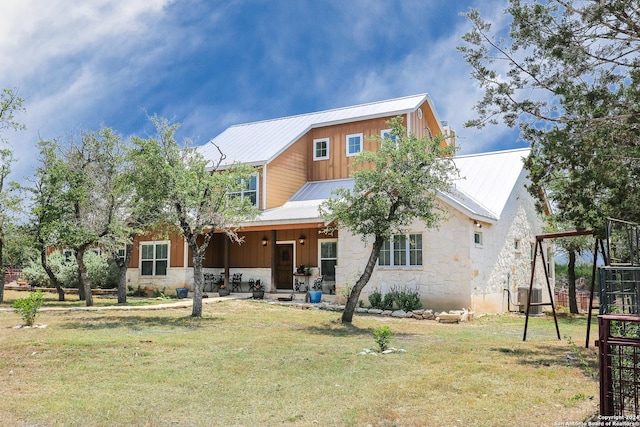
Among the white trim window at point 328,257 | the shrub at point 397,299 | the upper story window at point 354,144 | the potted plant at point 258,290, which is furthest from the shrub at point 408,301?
the upper story window at point 354,144

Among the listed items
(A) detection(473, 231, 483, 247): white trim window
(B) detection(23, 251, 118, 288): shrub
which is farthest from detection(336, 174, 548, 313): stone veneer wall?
(B) detection(23, 251, 118, 288): shrub

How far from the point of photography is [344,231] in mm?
18781

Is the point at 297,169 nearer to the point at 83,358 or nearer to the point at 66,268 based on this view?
the point at 66,268

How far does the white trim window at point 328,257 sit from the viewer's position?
20938 mm

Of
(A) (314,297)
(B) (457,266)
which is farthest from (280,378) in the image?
(A) (314,297)

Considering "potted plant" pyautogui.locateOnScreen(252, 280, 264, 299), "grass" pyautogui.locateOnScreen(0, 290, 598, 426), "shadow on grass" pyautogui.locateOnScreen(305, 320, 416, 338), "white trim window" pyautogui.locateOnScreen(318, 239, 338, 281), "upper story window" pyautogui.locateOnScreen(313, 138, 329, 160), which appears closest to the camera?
"grass" pyautogui.locateOnScreen(0, 290, 598, 426)

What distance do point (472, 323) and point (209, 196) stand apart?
8.36 metres

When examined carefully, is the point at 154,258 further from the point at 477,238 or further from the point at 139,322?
the point at 477,238

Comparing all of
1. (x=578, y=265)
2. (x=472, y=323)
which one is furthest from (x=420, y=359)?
(x=578, y=265)

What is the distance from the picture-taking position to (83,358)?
871 cm

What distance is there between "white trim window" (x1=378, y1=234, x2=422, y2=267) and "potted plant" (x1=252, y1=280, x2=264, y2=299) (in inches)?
203

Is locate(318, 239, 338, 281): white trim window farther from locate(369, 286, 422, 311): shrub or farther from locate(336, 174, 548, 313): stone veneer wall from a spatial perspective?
locate(369, 286, 422, 311): shrub

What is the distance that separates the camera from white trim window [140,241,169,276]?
928 inches

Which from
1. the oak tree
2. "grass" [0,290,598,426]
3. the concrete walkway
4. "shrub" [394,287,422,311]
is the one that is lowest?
"grass" [0,290,598,426]
